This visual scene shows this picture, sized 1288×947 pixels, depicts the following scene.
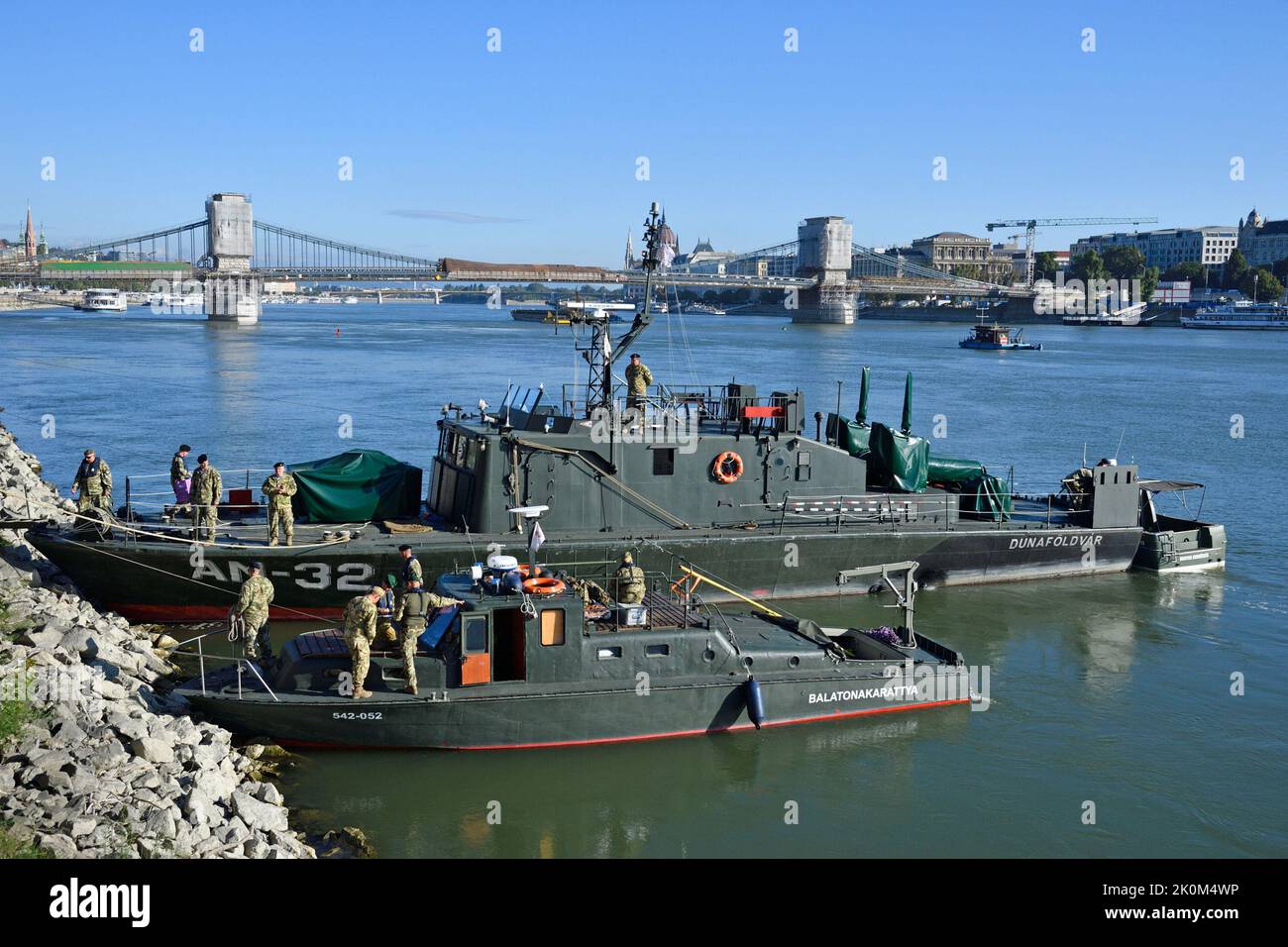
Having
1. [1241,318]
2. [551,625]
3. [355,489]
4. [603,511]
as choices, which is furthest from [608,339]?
[1241,318]

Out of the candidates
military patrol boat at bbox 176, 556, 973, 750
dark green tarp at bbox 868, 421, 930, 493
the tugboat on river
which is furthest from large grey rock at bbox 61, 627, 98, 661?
the tugboat on river

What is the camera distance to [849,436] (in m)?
24.3

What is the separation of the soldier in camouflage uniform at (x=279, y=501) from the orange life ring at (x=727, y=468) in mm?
7627

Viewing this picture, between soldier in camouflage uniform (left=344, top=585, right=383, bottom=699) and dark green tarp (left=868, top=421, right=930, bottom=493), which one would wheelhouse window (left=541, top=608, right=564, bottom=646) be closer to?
soldier in camouflage uniform (left=344, top=585, right=383, bottom=699)

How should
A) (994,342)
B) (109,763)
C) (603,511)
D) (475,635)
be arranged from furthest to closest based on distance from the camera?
1. (994,342)
2. (603,511)
3. (475,635)
4. (109,763)

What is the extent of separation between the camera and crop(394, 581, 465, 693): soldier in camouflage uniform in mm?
14438

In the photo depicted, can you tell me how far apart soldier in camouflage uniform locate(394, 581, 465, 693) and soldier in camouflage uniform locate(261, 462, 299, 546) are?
17.7 feet

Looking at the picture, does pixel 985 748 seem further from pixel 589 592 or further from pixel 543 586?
pixel 543 586

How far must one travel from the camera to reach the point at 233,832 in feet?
38.7

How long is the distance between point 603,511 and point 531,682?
6.36 m

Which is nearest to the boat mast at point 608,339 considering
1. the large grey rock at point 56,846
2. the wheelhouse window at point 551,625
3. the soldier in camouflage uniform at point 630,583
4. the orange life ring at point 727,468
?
the orange life ring at point 727,468

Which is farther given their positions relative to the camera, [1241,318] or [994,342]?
[1241,318]

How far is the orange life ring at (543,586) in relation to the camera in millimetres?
15266
